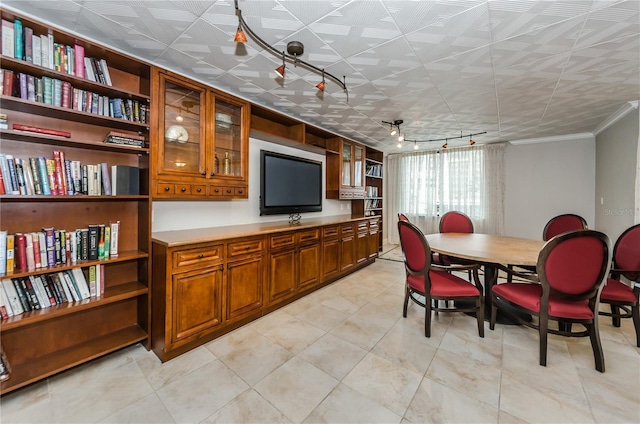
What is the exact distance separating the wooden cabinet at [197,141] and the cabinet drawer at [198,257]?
0.51m

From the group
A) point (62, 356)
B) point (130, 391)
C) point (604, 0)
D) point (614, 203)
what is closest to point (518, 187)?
point (614, 203)

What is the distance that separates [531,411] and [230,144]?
3.14 meters

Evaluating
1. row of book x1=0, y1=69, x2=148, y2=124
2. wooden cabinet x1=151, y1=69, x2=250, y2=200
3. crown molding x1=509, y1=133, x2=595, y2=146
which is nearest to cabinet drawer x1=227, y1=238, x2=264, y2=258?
wooden cabinet x1=151, y1=69, x2=250, y2=200

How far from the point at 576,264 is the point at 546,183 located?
4024 mm

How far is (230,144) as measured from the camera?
2.62 metres

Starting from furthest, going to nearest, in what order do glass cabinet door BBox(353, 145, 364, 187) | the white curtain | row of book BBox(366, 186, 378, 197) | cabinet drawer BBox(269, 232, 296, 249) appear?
1. row of book BBox(366, 186, 378, 197)
2. the white curtain
3. glass cabinet door BBox(353, 145, 364, 187)
4. cabinet drawer BBox(269, 232, 296, 249)

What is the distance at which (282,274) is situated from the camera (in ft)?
9.27

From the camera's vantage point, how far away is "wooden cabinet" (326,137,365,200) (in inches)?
167


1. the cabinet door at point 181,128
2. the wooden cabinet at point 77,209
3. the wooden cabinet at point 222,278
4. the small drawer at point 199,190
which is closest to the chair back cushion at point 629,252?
the wooden cabinet at point 222,278

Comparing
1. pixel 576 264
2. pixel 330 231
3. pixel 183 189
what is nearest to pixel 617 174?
pixel 576 264

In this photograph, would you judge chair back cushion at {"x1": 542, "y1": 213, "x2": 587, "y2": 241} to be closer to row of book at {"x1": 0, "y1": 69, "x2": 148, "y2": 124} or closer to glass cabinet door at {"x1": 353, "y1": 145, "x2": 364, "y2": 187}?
glass cabinet door at {"x1": 353, "y1": 145, "x2": 364, "y2": 187}

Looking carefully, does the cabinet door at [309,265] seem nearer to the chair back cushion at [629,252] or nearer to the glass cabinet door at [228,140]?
the glass cabinet door at [228,140]

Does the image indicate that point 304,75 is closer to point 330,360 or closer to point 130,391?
point 330,360

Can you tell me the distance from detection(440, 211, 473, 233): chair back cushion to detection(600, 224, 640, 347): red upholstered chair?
1.58m
